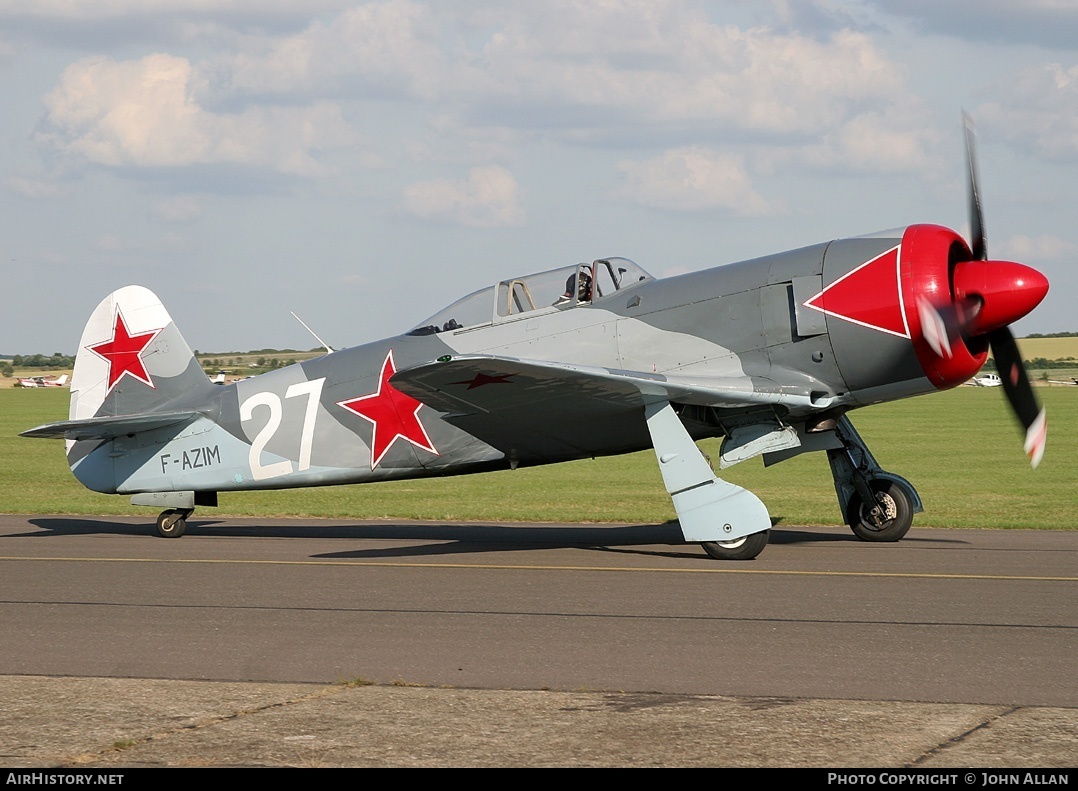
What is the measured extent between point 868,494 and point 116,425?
850cm

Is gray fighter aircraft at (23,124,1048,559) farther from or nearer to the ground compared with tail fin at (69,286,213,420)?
nearer to the ground

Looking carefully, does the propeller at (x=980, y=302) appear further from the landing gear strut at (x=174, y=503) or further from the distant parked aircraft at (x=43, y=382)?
the distant parked aircraft at (x=43, y=382)

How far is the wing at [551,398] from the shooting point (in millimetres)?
10656

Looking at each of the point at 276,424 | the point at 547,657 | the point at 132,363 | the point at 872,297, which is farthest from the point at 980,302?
the point at 132,363

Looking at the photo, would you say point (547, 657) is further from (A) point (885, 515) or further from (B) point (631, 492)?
(B) point (631, 492)

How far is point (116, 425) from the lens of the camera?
1386cm

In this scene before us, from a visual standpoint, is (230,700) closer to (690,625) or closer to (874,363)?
(690,625)

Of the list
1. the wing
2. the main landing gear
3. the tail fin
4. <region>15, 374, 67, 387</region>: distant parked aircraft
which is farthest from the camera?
<region>15, 374, 67, 387</region>: distant parked aircraft

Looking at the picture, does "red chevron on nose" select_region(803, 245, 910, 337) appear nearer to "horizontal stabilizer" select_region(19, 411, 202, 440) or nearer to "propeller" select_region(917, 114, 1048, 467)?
"propeller" select_region(917, 114, 1048, 467)

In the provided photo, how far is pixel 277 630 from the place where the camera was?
788 centimetres

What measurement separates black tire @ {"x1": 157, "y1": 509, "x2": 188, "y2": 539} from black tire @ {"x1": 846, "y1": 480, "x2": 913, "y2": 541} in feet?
25.6

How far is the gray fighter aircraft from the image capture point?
10828 millimetres

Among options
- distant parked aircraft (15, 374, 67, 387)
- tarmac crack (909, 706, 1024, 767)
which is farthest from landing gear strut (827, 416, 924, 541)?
distant parked aircraft (15, 374, 67, 387)

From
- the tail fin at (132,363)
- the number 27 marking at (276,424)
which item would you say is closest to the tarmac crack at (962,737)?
the number 27 marking at (276,424)
